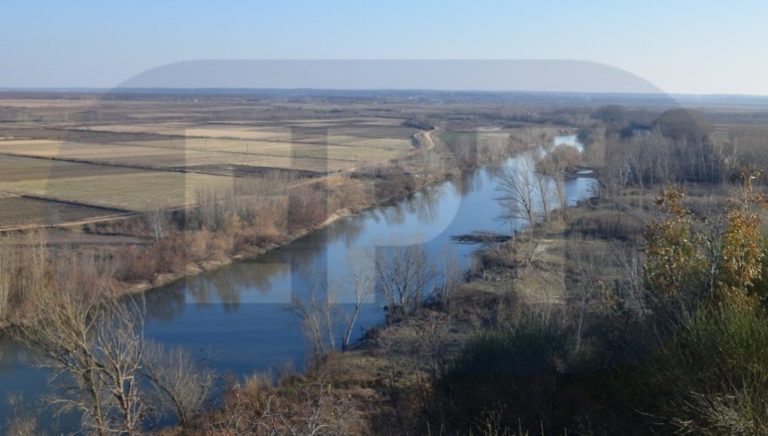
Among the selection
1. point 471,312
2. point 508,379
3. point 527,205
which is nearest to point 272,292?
point 471,312

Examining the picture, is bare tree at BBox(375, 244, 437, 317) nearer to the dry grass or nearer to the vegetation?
the vegetation

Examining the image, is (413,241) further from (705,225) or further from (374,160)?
(374,160)

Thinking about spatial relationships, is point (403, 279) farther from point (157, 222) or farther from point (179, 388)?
point (157, 222)

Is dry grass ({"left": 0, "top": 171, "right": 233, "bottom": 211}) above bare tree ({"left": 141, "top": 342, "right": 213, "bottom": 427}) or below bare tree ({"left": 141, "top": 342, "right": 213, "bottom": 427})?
above

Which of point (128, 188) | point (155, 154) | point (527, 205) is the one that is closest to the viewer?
point (527, 205)

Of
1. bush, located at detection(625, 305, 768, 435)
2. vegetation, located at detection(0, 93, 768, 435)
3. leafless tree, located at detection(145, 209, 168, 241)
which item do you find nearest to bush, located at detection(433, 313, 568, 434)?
vegetation, located at detection(0, 93, 768, 435)
